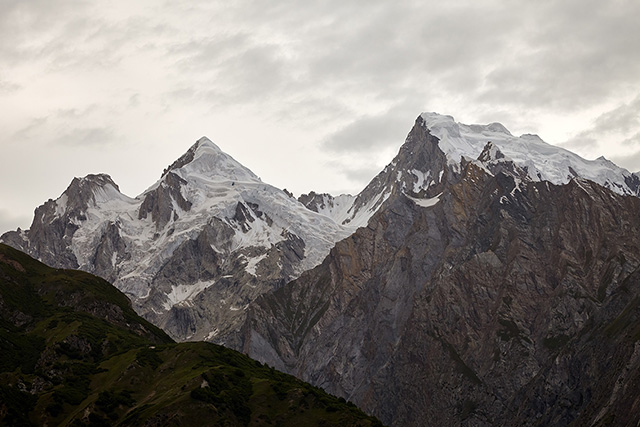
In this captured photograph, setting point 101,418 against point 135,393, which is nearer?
point 101,418

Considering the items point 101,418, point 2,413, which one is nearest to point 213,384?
point 101,418

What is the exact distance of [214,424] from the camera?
588ft

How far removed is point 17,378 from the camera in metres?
196

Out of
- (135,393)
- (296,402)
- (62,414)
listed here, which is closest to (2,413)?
(62,414)

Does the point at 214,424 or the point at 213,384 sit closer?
the point at 214,424

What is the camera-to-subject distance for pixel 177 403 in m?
180

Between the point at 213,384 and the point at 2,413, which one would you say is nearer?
the point at 2,413

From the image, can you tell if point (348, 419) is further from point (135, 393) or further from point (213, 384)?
point (135, 393)

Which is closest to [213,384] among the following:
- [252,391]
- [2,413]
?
[252,391]

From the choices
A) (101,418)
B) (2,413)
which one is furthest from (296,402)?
(2,413)

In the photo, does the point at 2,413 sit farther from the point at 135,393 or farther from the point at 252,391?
the point at 252,391

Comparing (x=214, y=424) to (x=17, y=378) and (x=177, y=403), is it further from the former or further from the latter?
(x=17, y=378)

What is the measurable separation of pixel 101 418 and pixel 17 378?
26.4 meters

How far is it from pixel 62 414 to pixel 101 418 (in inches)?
407
